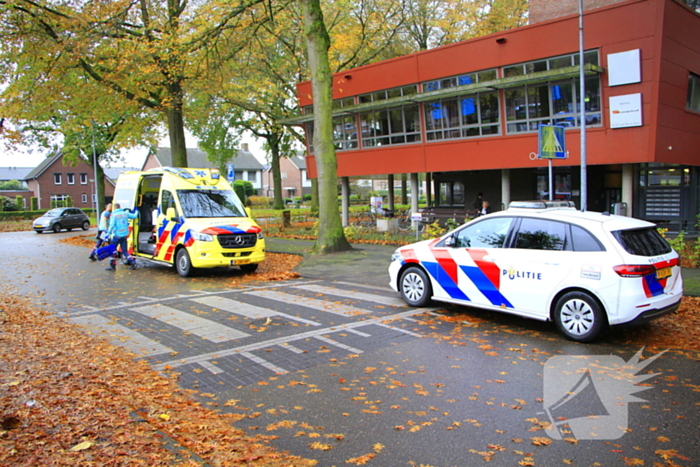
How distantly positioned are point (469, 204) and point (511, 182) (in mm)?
2628

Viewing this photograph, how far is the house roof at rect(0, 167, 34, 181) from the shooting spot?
85575mm

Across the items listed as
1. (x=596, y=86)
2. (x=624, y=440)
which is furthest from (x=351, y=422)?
(x=596, y=86)

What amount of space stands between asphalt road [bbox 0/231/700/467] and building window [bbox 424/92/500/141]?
14.7 metres

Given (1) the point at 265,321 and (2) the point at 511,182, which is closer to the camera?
(1) the point at 265,321

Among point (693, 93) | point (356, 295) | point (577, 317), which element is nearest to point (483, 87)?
point (693, 93)

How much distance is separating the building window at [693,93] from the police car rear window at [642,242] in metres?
15.7

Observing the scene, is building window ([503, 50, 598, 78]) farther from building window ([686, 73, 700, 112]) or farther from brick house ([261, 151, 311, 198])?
brick house ([261, 151, 311, 198])

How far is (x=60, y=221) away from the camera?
35.3 meters

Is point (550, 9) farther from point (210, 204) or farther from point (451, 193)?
point (210, 204)

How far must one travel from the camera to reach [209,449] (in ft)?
12.7

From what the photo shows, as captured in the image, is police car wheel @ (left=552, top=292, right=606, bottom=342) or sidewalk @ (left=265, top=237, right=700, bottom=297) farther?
sidewalk @ (left=265, top=237, right=700, bottom=297)

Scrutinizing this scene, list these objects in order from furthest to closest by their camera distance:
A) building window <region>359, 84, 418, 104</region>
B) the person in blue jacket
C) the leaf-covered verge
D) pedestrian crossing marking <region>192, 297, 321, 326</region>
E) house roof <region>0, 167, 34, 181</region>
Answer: house roof <region>0, 167, 34, 181</region> → building window <region>359, 84, 418, 104</region> → the person in blue jacket → pedestrian crossing marking <region>192, 297, 321, 326</region> → the leaf-covered verge

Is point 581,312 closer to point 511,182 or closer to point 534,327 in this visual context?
point 534,327

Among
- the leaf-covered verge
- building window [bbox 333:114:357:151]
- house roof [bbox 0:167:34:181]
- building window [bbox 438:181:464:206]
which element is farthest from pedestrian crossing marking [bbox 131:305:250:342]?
house roof [bbox 0:167:34:181]
